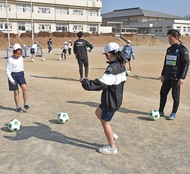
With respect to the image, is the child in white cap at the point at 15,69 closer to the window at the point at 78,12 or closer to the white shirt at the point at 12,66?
the white shirt at the point at 12,66

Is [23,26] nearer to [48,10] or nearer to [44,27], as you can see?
[44,27]

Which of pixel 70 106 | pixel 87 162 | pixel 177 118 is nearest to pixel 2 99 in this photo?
pixel 70 106

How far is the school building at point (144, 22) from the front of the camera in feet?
228

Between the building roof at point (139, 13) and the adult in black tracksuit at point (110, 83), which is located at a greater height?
the building roof at point (139, 13)

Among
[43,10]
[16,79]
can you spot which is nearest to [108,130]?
[16,79]

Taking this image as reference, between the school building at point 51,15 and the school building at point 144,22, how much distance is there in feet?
40.2

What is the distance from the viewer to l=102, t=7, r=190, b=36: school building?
69.6 m

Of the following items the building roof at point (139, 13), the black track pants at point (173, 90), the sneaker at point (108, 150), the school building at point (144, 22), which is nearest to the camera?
the sneaker at point (108, 150)

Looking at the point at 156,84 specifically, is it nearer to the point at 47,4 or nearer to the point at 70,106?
the point at 70,106

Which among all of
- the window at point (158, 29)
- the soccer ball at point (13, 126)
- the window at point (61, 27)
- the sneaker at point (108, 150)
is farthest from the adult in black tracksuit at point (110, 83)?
the window at point (158, 29)

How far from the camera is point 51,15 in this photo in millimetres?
48781

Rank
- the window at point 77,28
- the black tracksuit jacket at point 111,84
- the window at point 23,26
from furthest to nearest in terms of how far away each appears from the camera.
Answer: the window at point 77,28 < the window at point 23,26 < the black tracksuit jacket at point 111,84

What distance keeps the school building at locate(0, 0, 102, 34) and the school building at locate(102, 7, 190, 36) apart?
12239 millimetres

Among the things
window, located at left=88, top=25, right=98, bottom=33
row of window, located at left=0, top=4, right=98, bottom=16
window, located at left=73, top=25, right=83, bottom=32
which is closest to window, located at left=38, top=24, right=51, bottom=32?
row of window, located at left=0, top=4, right=98, bottom=16
